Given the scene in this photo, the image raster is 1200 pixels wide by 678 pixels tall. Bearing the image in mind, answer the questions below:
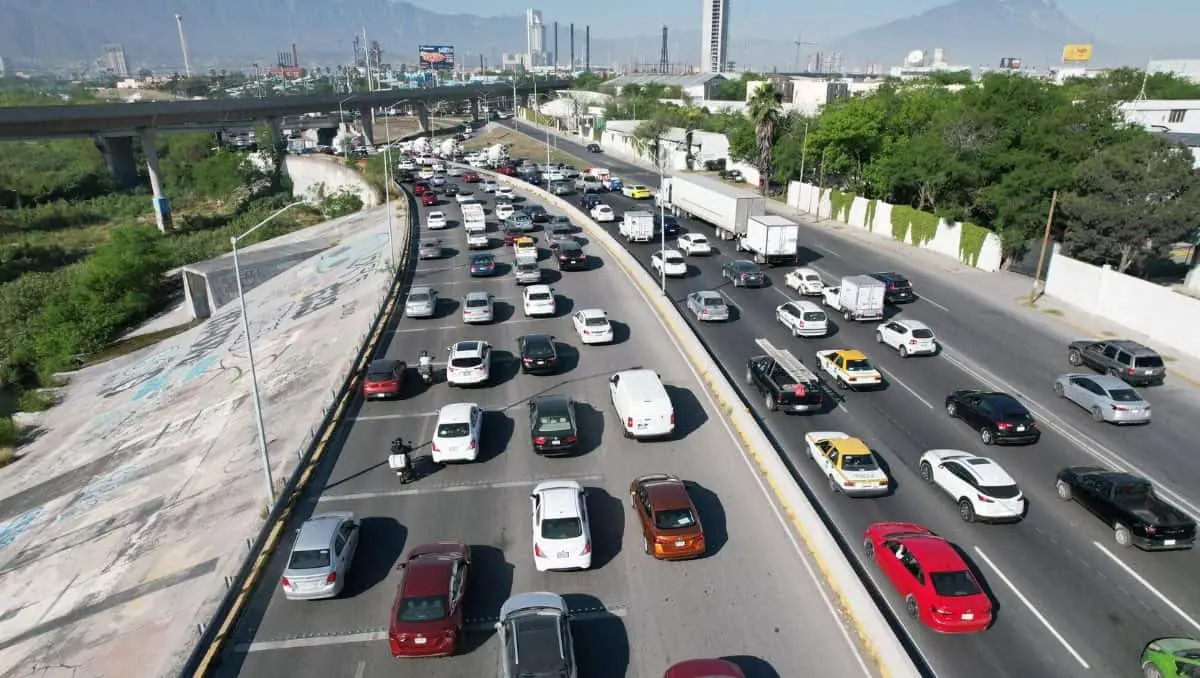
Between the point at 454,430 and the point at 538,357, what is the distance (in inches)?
308

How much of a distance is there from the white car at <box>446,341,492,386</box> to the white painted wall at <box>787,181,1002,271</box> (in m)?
35.8

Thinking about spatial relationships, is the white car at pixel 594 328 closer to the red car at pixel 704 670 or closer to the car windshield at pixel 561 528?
the car windshield at pixel 561 528

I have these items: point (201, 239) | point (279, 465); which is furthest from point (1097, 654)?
point (201, 239)

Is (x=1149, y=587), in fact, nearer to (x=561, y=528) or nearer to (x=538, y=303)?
(x=561, y=528)

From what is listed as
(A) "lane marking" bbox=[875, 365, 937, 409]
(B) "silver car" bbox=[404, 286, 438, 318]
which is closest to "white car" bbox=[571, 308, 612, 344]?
(B) "silver car" bbox=[404, 286, 438, 318]

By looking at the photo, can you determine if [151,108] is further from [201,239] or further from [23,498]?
[23,498]

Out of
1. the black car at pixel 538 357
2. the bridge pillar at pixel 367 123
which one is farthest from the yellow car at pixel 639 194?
the bridge pillar at pixel 367 123

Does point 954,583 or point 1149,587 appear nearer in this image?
point 954,583

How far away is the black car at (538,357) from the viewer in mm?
31156

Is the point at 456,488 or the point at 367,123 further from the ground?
the point at 367,123

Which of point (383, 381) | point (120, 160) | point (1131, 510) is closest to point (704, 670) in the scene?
point (1131, 510)

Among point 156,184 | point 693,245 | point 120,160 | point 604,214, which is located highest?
point 604,214

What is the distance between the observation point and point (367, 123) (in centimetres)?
14375

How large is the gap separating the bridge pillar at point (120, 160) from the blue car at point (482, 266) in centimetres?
10690
